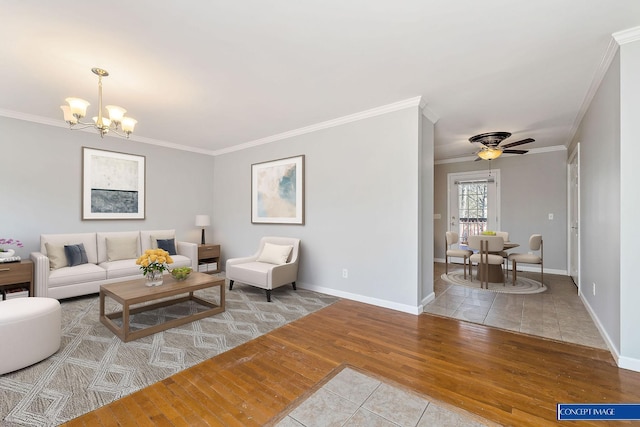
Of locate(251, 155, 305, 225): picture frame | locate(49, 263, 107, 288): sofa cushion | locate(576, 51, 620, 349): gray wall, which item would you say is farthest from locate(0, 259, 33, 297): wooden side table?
locate(576, 51, 620, 349): gray wall

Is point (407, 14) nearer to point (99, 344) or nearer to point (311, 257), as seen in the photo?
point (311, 257)

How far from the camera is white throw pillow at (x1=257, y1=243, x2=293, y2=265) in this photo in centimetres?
432

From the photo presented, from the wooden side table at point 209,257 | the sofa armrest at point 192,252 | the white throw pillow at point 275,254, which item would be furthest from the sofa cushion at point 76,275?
the white throw pillow at point 275,254

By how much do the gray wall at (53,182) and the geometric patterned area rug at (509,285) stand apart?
5.45 meters

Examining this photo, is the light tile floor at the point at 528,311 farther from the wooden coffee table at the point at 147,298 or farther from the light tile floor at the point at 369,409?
the wooden coffee table at the point at 147,298

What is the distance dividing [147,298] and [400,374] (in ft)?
7.82

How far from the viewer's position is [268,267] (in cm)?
409

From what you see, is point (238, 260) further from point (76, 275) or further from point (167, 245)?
point (76, 275)

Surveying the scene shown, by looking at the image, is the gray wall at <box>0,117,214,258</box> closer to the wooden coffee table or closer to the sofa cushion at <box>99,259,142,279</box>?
the sofa cushion at <box>99,259,142,279</box>

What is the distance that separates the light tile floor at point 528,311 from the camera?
115 inches

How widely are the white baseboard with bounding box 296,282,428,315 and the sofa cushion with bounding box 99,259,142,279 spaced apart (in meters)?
2.48

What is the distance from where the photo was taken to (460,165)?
6.80 meters

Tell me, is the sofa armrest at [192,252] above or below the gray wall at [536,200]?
below

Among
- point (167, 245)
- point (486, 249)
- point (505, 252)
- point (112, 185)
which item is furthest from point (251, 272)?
point (505, 252)
